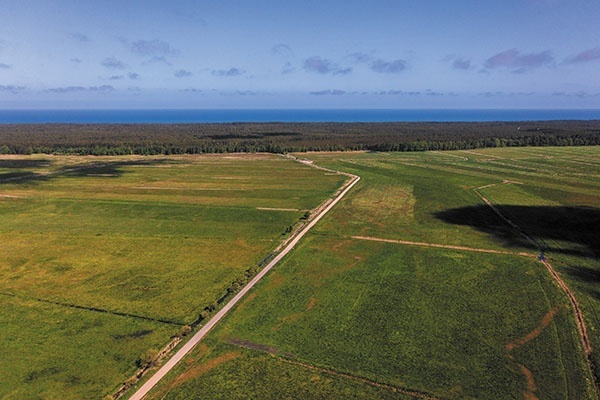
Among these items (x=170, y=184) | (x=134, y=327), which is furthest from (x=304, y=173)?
(x=134, y=327)

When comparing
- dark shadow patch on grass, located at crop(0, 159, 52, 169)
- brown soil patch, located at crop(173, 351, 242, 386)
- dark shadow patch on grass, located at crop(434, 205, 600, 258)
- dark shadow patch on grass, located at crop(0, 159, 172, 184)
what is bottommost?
brown soil patch, located at crop(173, 351, 242, 386)

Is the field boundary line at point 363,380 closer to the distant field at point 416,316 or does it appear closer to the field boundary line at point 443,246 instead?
the distant field at point 416,316

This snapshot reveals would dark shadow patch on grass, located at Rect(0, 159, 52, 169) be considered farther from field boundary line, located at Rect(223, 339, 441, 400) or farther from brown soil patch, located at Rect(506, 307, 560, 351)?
brown soil patch, located at Rect(506, 307, 560, 351)

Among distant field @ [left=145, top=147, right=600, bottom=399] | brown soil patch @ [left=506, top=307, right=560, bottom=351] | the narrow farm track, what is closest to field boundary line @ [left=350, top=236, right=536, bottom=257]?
distant field @ [left=145, top=147, right=600, bottom=399]

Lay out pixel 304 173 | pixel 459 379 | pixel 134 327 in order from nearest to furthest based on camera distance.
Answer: pixel 459 379, pixel 134 327, pixel 304 173

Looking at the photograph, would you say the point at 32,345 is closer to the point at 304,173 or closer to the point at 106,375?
the point at 106,375

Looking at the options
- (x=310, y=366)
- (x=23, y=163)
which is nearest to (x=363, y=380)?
(x=310, y=366)
